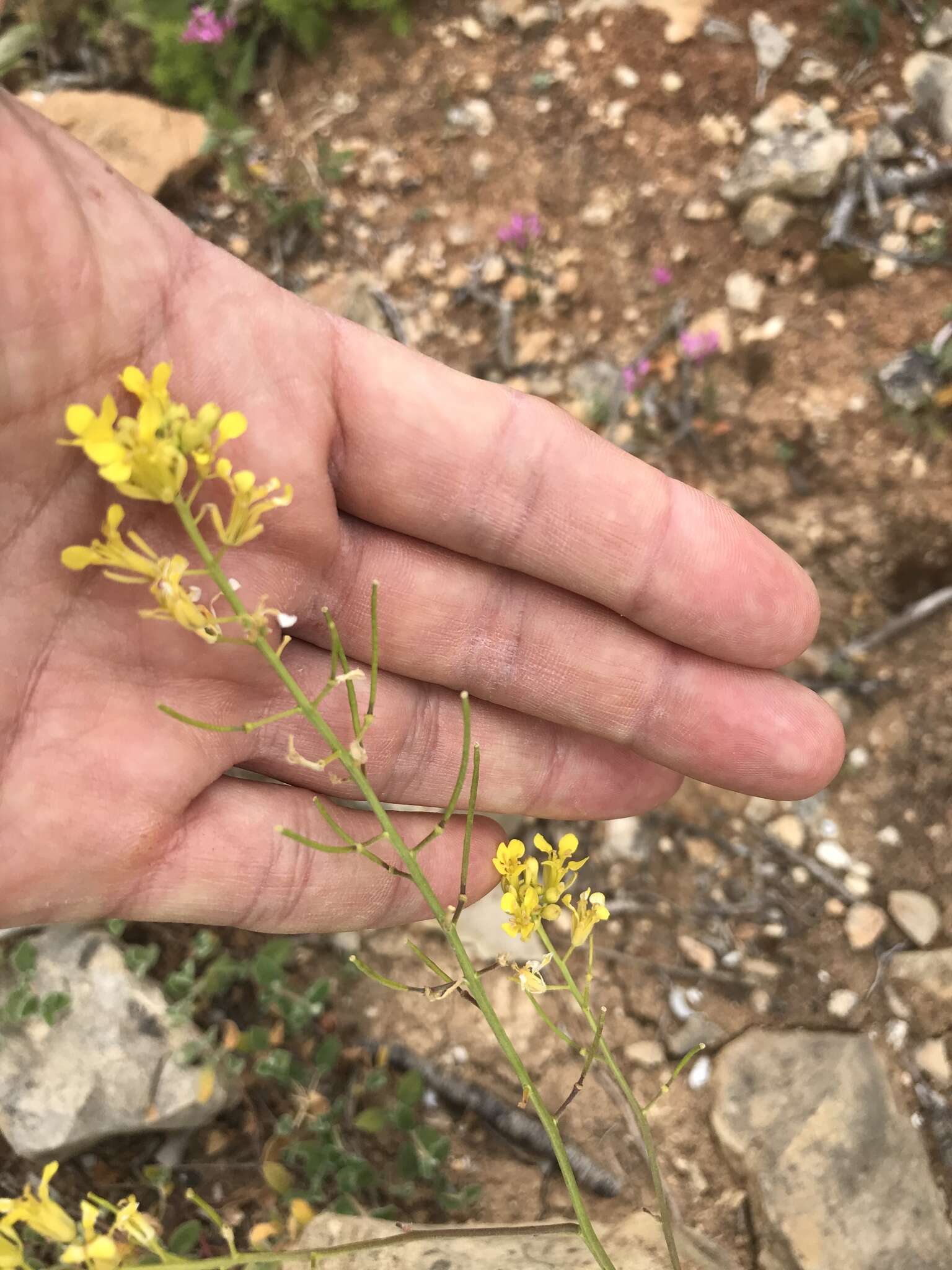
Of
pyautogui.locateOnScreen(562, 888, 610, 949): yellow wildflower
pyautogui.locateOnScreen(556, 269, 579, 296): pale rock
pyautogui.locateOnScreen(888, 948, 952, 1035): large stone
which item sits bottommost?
pyautogui.locateOnScreen(888, 948, 952, 1035): large stone

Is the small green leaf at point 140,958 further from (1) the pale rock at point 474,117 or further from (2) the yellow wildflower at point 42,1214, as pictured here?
(1) the pale rock at point 474,117

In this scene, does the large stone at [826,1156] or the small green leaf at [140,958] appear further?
the small green leaf at [140,958]

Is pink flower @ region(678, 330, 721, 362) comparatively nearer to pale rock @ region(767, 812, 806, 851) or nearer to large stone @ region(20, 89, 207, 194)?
pale rock @ region(767, 812, 806, 851)

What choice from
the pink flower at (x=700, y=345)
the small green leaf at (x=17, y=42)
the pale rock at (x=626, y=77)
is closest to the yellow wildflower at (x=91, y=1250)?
the pink flower at (x=700, y=345)

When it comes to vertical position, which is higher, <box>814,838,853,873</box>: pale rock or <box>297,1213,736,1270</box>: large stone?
<box>814,838,853,873</box>: pale rock

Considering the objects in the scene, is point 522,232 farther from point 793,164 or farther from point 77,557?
point 77,557

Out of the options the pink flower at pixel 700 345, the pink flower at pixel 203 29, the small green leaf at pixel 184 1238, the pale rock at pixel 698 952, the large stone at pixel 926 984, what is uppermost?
the pink flower at pixel 203 29

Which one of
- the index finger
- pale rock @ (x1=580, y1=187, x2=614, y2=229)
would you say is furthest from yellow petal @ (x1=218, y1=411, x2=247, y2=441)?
pale rock @ (x1=580, y1=187, x2=614, y2=229)

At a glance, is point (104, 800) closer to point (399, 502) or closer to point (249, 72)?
point (399, 502)
